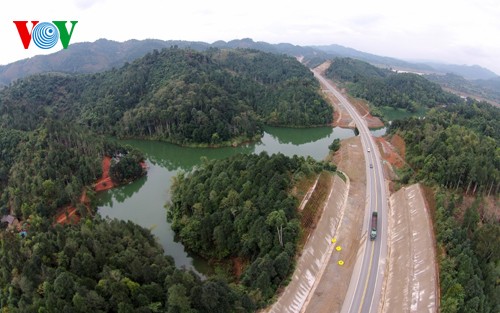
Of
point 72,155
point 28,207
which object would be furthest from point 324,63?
point 28,207

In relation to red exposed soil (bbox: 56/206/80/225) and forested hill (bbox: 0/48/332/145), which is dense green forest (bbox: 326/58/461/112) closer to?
forested hill (bbox: 0/48/332/145)

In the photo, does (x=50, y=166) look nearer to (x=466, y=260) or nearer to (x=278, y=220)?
(x=278, y=220)

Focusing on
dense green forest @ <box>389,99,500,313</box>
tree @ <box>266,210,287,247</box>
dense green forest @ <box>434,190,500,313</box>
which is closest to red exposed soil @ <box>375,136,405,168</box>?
dense green forest @ <box>389,99,500,313</box>

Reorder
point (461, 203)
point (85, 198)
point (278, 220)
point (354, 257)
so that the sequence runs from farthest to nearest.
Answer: point (85, 198) < point (461, 203) < point (354, 257) < point (278, 220)

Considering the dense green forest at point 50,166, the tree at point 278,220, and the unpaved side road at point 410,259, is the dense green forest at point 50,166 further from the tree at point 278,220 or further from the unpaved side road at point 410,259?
the unpaved side road at point 410,259

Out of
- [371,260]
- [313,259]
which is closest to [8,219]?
[313,259]

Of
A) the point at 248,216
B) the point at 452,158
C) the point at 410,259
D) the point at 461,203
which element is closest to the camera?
the point at 410,259

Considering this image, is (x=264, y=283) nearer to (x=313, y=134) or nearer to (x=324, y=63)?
(x=313, y=134)
